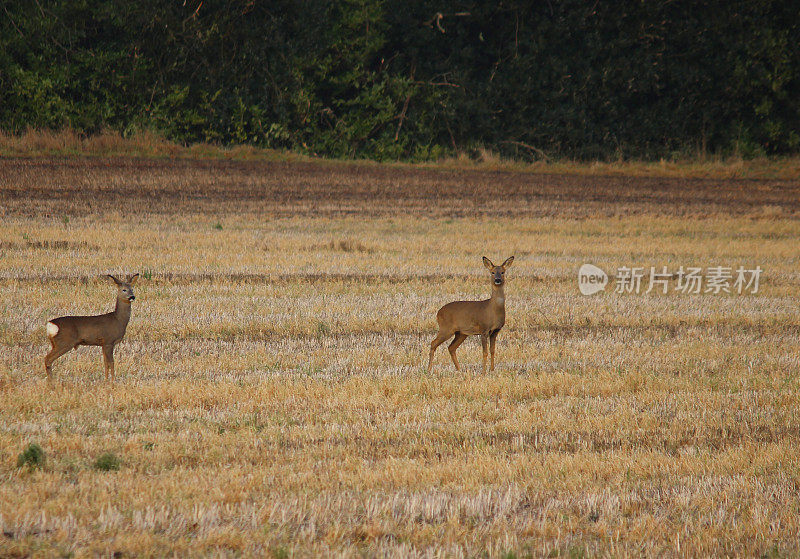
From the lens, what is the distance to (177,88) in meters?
36.0

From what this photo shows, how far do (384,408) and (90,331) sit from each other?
8.78 ft

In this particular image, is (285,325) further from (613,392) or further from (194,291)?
(613,392)

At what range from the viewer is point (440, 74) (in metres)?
40.6

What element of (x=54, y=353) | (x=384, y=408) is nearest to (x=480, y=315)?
(x=384, y=408)

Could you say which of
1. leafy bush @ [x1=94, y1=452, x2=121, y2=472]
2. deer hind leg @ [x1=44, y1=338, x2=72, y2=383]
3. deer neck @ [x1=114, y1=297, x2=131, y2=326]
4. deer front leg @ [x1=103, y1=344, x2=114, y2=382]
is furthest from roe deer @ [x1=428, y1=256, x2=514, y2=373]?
leafy bush @ [x1=94, y1=452, x2=121, y2=472]

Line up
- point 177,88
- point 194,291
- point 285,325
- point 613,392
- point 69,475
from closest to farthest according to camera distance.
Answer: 1. point 69,475
2. point 613,392
3. point 285,325
4. point 194,291
5. point 177,88

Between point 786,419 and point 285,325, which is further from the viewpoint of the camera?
point 285,325

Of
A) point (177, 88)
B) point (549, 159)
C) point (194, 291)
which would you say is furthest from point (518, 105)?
point (194, 291)

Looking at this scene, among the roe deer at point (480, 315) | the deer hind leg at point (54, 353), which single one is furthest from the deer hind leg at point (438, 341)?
the deer hind leg at point (54, 353)

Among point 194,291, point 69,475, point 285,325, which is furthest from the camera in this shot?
point 194,291

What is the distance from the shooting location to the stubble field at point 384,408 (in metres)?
5.48

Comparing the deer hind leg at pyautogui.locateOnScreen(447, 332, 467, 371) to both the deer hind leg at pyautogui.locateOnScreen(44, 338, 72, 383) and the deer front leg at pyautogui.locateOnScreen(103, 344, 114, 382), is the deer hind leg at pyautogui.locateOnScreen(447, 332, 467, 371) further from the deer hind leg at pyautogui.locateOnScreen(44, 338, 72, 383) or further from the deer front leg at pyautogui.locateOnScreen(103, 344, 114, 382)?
the deer hind leg at pyautogui.locateOnScreen(44, 338, 72, 383)

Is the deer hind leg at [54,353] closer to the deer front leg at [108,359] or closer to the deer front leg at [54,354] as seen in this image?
the deer front leg at [54,354]

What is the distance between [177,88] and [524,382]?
1169 inches
